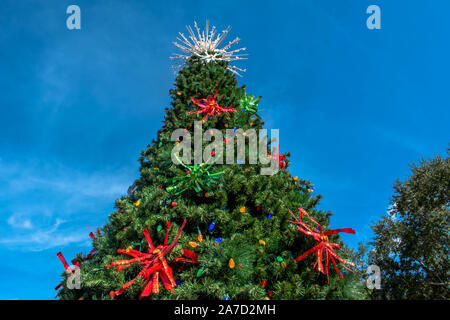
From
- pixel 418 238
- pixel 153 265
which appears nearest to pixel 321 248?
pixel 153 265

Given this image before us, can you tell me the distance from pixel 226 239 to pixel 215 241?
0.45ft

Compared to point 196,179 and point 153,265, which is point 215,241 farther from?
point 196,179

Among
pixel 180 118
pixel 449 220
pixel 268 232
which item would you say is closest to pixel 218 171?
pixel 268 232

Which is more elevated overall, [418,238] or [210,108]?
[210,108]

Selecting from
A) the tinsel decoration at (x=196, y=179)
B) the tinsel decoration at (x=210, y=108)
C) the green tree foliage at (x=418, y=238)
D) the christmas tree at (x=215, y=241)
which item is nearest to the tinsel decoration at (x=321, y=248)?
the christmas tree at (x=215, y=241)

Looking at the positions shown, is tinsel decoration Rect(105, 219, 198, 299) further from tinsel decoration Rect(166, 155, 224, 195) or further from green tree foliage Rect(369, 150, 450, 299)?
green tree foliage Rect(369, 150, 450, 299)

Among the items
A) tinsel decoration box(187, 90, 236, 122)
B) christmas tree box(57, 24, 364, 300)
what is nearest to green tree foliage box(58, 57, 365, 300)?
christmas tree box(57, 24, 364, 300)

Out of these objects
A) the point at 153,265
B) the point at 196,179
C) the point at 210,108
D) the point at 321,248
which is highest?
the point at 210,108

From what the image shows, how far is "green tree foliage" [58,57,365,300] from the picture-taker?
2.70 metres

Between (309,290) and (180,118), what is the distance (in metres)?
3.60

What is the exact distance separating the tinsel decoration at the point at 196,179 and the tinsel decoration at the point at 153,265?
705mm

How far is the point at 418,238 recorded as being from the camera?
9.20m

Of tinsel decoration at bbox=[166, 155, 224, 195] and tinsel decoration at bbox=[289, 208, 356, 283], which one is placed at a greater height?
tinsel decoration at bbox=[166, 155, 224, 195]

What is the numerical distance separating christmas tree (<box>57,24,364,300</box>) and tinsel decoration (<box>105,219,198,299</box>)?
0.4 inches
